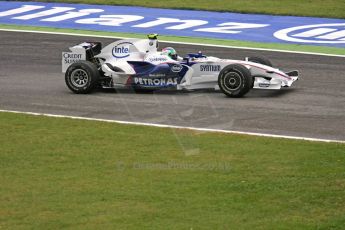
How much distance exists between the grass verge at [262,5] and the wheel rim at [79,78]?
10075 millimetres

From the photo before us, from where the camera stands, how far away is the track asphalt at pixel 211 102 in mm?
18266

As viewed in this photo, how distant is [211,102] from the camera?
65.0 ft

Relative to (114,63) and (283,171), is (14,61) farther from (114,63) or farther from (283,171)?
Answer: (283,171)

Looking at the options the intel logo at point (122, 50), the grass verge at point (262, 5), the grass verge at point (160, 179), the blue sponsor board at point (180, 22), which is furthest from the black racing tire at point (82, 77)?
the grass verge at point (262, 5)

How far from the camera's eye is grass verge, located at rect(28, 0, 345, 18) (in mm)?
29344

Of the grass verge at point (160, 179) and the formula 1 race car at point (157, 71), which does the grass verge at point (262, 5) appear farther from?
the grass verge at point (160, 179)

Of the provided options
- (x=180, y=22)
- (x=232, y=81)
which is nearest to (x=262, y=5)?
(x=180, y=22)

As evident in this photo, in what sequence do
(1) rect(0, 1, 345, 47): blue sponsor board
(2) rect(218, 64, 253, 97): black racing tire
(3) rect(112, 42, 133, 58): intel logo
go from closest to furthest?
1. (2) rect(218, 64, 253, 97): black racing tire
2. (3) rect(112, 42, 133, 58): intel logo
3. (1) rect(0, 1, 345, 47): blue sponsor board

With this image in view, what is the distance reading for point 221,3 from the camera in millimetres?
30828

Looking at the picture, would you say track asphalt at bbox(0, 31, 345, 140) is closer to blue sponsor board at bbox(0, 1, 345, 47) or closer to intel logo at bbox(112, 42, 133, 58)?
intel logo at bbox(112, 42, 133, 58)

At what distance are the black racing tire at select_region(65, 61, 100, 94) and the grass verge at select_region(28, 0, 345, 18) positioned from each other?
10.1m

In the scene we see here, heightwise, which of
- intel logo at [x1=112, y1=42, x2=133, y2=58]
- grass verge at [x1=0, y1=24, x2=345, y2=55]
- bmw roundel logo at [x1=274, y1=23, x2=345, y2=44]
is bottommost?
grass verge at [x1=0, y1=24, x2=345, y2=55]

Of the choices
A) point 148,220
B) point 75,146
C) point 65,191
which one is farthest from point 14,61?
point 148,220

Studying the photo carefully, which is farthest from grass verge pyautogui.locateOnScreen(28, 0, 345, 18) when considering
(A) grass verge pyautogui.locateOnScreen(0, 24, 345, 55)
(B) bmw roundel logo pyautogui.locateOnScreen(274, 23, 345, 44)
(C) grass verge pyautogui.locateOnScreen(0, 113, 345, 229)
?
(C) grass verge pyautogui.locateOnScreen(0, 113, 345, 229)
